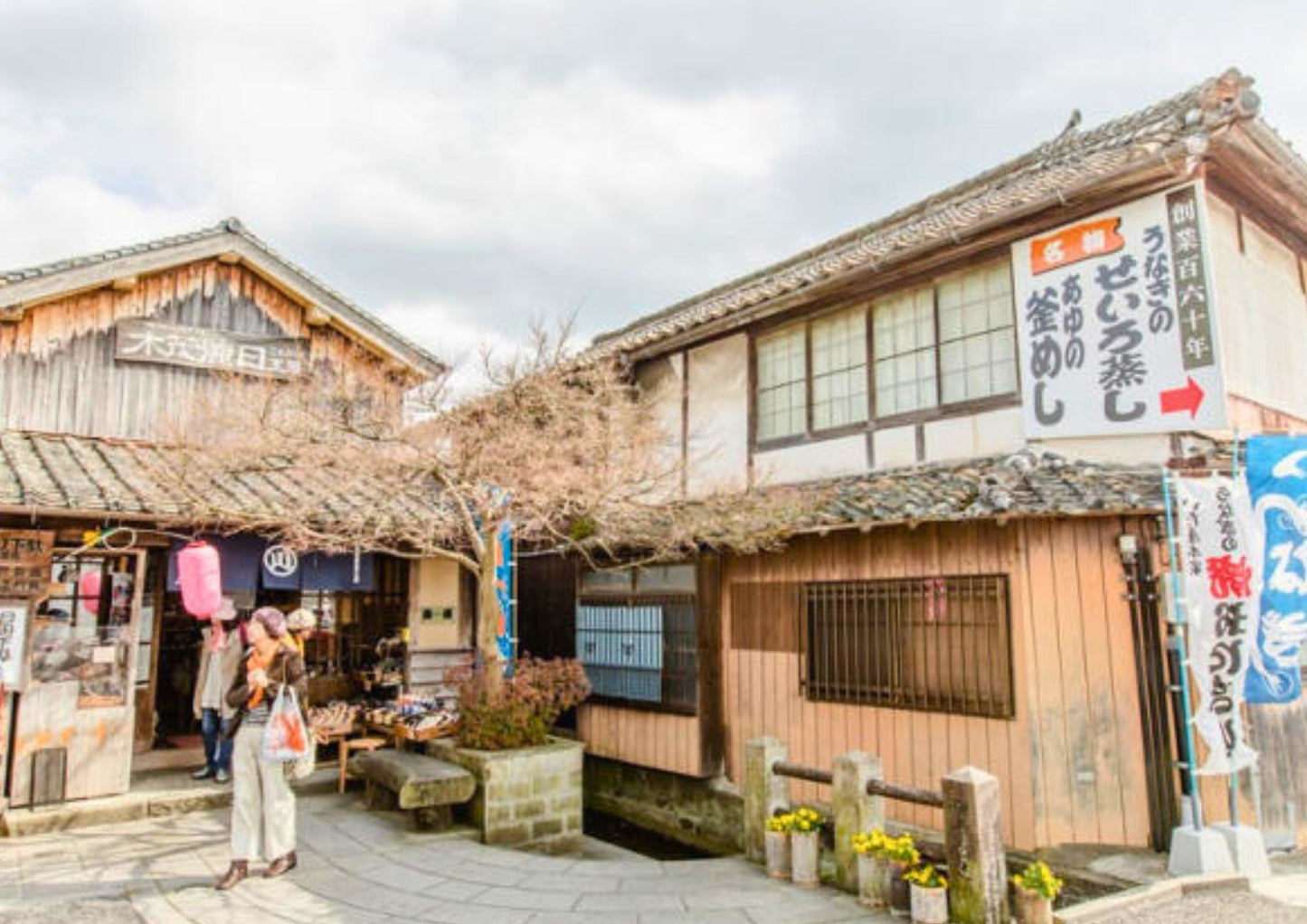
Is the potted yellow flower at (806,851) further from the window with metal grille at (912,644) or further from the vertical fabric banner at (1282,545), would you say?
the vertical fabric banner at (1282,545)

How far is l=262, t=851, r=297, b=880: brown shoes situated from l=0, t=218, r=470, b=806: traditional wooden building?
3.82 m

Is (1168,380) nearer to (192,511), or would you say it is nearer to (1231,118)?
(1231,118)

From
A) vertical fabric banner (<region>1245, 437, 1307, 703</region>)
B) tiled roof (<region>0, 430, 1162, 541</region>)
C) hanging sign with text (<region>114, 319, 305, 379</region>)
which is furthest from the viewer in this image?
hanging sign with text (<region>114, 319, 305, 379</region>)

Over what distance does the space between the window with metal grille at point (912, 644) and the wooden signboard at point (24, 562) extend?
9.26 meters

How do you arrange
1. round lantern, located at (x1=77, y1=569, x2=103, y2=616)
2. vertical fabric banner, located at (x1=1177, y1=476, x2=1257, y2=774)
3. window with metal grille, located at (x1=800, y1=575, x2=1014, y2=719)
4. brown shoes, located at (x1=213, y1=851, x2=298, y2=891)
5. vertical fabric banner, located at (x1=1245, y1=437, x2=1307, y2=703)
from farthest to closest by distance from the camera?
round lantern, located at (x1=77, y1=569, x2=103, y2=616)
window with metal grille, located at (x1=800, y1=575, x2=1014, y2=719)
vertical fabric banner, located at (x1=1245, y1=437, x2=1307, y2=703)
vertical fabric banner, located at (x1=1177, y1=476, x2=1257, y2=774)
brown shoes, located at (x1=213, y1=851, x2=298, y2=891)

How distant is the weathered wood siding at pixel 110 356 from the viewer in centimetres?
1217

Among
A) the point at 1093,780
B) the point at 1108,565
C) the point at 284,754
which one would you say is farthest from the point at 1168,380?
the point at 284,754

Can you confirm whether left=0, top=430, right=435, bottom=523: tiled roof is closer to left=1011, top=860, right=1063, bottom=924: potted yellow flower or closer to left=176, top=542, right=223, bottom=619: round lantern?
left=176, top=542, right=223, bottom=619: round lantern

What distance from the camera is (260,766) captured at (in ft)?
24.9

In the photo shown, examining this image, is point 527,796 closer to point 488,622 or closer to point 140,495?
point 488,622

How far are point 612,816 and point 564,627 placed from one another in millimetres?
3060

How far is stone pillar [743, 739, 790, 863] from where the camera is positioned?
8.59 metres

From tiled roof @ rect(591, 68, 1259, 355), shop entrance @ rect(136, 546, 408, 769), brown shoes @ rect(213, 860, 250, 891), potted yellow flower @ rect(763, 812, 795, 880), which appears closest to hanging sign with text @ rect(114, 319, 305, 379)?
shop entrance @ rect(136, 546, 408, 769)

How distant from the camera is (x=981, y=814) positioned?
6.59m
